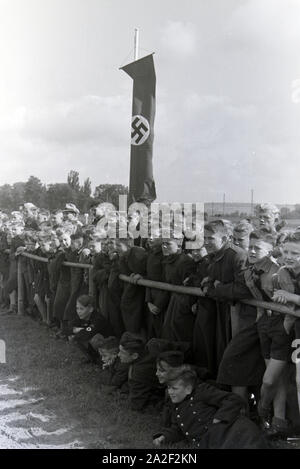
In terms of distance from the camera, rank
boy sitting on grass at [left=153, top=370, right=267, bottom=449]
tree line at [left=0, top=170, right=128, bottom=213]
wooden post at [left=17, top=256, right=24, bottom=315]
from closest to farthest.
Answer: boy sitting on grass at [left=153, top=370, right=267, bottom=449]
wooden post at [left=17, top=256, right=24, bottom=315]
tree line at [left=0, top=170, right=128, bottom=213]

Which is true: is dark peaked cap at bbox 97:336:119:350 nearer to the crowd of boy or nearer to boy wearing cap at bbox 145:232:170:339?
the crowd of boy

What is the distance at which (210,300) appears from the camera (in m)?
5.46

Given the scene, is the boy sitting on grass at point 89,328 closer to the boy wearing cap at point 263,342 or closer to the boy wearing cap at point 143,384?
the boy wearing cap at point 143,384

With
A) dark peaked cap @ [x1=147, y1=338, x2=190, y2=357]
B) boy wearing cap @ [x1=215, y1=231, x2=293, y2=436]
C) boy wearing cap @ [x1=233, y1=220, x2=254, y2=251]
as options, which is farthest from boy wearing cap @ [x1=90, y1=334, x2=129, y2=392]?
boy wearing cap @ [x1=233, y1=220, x2=254, y2=251]

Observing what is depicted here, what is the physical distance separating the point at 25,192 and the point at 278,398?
5448cm

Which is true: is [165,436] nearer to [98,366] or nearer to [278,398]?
[278,398]

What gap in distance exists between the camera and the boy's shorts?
14.8ft

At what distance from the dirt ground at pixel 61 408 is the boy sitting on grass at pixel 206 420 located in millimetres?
163

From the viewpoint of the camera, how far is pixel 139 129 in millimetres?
7980

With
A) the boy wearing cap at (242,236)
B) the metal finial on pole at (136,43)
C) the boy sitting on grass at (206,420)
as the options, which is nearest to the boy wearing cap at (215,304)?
the boy wearing cap at (242,236)

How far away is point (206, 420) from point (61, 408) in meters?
1.77

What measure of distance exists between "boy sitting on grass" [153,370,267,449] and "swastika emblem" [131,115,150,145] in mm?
4039

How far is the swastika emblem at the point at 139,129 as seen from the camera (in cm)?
796
